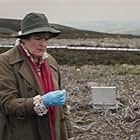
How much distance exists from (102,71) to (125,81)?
323 centimetres

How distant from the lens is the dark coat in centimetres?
337

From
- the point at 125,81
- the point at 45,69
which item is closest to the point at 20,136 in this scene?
the point at 45,69

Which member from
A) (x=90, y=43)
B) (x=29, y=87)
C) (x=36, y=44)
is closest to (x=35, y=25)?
(x=36, y=44)

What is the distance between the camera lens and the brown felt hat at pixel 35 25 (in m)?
3.42

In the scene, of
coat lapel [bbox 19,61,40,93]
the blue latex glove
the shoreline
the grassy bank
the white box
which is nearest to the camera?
the blue latex glove

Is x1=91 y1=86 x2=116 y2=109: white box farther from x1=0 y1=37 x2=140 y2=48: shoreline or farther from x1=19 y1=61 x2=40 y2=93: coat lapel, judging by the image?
x1=0 y1=37 x2=140 y2=48: shoreline

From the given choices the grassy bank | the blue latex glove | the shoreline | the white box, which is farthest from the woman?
the shoreline

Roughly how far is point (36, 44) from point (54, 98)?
42 centimetres

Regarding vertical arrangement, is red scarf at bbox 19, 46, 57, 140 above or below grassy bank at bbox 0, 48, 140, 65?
above

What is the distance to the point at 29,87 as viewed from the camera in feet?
11.2

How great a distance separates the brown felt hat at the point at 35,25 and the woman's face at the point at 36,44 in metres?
0.05

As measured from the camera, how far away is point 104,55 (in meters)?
22.3

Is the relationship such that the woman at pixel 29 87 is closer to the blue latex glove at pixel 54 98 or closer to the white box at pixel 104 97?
the blue latex glove at pixel 54 98

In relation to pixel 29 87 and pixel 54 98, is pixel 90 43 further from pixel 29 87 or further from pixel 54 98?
pixel 54 98
